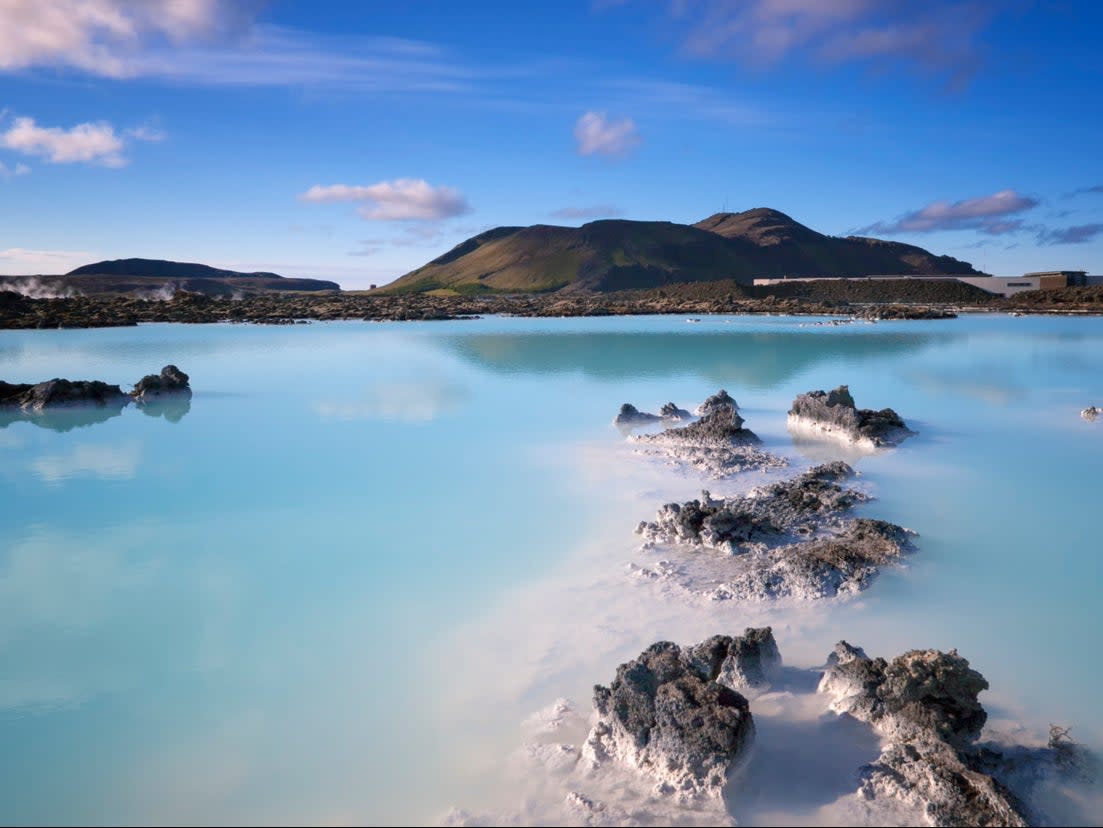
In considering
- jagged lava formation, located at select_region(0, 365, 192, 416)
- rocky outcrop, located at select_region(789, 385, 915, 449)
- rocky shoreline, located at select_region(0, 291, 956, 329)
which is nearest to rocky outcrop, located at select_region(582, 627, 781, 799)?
rocky outcrop, located at select_region(789, 385, 915, 449)

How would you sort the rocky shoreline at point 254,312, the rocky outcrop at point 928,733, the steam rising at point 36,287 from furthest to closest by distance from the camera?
1. the steam rising at point 36,287
2. the rocky shoreline at point 254,312
3. the rocky outcrop at point 928,733

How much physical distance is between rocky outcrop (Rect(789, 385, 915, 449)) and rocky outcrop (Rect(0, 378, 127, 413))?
12.0m

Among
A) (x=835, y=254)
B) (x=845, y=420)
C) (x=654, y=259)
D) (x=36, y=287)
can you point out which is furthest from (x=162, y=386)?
(x=835, y=254)

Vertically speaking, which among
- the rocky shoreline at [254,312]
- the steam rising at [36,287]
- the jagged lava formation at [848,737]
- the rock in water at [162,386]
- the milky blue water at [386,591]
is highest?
the steam rising at [36,287]

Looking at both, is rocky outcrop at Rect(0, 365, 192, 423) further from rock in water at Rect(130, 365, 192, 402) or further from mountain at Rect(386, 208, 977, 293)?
mountain at Rect(386, 208, 977, 293)

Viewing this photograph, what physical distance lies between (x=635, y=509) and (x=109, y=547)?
4.67 m

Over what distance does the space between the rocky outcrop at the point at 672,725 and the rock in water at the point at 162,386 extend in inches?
524

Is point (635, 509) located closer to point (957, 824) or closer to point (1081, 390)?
point (957, 824)

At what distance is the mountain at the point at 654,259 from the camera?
14750 cm

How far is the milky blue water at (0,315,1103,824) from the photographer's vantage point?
3.58 metres

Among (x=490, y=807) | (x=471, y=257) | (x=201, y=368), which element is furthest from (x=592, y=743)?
(x=471, y=257)

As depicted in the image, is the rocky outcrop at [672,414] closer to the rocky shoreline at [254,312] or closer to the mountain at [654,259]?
the rocky shoreline at [254,312]

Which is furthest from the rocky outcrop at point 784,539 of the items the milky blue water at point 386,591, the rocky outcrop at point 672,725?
the rocky outcrop at point 672,725

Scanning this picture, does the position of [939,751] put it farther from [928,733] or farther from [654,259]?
[654,259]
